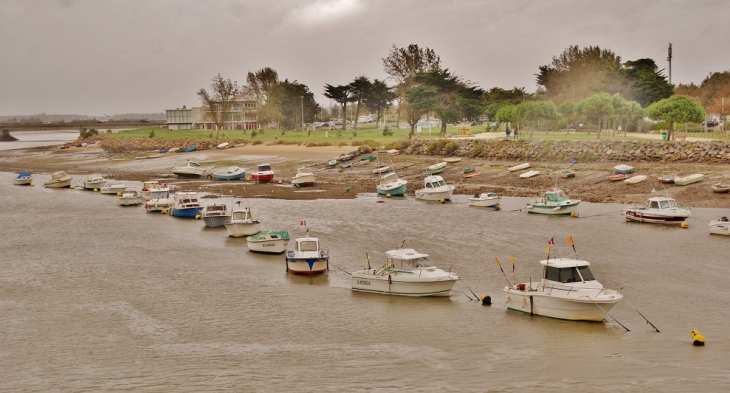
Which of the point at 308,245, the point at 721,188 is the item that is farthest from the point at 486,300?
the point at 721,188

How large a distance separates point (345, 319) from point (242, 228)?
21.1 metres

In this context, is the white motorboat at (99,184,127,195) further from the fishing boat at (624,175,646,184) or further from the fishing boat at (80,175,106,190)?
the fishing boat at (624,175,646,184)

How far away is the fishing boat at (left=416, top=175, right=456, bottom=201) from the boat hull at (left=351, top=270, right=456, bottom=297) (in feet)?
103

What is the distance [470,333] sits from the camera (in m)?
29.4

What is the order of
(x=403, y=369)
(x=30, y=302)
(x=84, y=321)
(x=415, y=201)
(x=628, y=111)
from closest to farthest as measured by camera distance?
(x=403, y=369) < (x=84, y=321) < (x=30, y=302) < (x=415, y=201) < (x=628, y=111)

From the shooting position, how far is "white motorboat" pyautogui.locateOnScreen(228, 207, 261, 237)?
51.2 meters

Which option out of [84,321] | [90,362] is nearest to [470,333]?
[90,362]

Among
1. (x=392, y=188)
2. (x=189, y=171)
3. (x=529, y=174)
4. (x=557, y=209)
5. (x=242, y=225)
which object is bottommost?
(x=242, y=225)

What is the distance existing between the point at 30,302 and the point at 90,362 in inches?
411

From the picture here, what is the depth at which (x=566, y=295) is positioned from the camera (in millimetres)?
29953

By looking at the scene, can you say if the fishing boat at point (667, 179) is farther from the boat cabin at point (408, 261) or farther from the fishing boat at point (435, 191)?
the boat cabin at point (408, 261)

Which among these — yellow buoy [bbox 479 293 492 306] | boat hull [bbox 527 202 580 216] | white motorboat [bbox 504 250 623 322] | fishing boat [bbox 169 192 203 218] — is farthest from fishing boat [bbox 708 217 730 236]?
fishing boat [bbox 169 192 203 218]

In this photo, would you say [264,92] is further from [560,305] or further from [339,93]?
[560,305]

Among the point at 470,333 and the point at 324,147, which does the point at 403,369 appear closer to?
the point at 470,333
